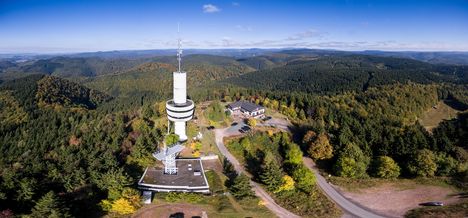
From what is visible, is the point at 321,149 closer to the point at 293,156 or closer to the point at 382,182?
the point at 293,156

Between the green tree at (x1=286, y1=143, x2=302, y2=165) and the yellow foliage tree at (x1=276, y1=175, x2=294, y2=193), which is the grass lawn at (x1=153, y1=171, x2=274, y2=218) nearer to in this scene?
→ the yellow foliage tree at (x1=276, y1=175, x2=294, y2=193)

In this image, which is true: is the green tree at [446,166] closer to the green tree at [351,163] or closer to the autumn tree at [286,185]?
the green tree at [351,163]

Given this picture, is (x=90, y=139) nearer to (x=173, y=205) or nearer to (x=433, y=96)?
(x=173, y=205)

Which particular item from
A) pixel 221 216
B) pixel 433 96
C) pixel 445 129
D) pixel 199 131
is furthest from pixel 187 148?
pixel 433 96

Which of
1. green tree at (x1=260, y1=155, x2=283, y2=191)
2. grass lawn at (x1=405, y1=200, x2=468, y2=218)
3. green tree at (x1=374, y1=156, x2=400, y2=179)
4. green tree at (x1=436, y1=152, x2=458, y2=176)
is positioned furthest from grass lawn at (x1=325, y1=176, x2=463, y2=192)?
green tree at (x1=260, y1=155, x2=283, y2=191)

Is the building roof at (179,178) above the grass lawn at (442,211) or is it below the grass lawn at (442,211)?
above

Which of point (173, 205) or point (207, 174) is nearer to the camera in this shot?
point (173, 205)

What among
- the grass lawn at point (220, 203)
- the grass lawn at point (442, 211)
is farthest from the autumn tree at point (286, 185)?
the grass lawn at point (442, 211)
